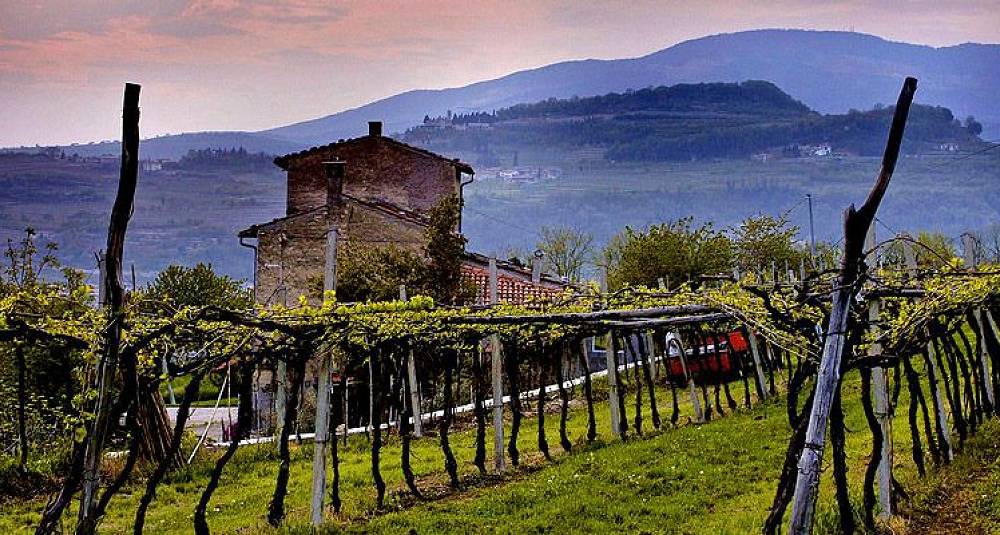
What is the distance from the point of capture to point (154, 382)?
28.0ft

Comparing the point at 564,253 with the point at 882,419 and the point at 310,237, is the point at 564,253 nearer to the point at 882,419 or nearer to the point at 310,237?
the point at 310,237

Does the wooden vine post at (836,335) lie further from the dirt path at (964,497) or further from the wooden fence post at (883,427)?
the dirt path at (964,497)

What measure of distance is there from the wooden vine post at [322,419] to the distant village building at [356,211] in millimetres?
14537

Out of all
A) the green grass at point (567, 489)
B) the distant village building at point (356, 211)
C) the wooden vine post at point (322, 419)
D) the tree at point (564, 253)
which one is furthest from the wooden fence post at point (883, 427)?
the tree at point (564, 253)

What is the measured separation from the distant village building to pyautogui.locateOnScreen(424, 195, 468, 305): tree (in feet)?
9.64

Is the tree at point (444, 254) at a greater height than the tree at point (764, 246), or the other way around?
the tree at point (444, 254)

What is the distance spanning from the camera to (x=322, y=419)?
35.5ft

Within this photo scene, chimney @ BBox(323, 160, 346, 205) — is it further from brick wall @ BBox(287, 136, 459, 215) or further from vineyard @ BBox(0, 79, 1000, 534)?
vineyard @ BBox(0, 79, 1000, 534)

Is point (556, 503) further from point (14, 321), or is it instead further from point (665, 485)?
point (14, 321)

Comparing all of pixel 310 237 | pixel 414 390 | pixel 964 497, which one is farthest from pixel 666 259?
pixel 964 497

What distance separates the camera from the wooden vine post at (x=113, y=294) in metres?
6.89

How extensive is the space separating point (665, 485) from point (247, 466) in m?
7.47

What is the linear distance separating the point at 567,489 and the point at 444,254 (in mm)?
11917

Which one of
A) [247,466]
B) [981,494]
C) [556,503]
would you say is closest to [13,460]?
[247,466]
